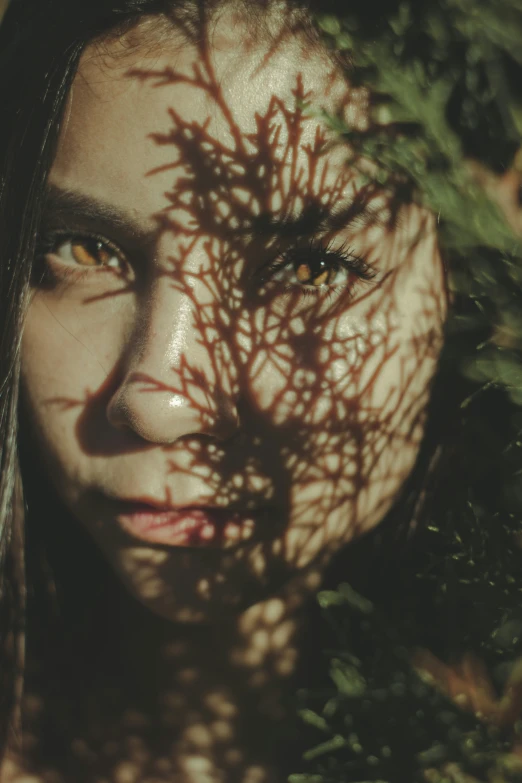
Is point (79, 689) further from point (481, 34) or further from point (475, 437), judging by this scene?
point (481, 34)

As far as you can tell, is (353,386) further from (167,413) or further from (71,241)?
(71,241)

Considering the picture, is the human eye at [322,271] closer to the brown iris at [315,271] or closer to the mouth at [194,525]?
the brown iris at [315,271]

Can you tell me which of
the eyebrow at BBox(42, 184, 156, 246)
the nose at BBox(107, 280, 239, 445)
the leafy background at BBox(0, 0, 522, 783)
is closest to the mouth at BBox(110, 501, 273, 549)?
the nose at BBox(107, 280, 239, 445)

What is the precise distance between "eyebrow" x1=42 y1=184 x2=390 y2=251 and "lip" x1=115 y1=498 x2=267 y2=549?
0.31 m

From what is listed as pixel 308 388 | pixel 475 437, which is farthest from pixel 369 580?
pixel 308 388

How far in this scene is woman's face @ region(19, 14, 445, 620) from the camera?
778mm

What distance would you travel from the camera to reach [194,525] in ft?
2.84

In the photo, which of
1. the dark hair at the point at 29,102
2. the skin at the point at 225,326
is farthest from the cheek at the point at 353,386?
the dark hair at the point at 29,102

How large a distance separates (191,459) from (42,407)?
0.76ft

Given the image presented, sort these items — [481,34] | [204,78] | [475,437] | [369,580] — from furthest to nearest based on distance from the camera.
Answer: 1. [369,580]
2. [475,437]
3. [204,78]
4. [481,34]

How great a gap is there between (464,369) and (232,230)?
291 millimetres

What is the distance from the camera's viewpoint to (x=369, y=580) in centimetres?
108

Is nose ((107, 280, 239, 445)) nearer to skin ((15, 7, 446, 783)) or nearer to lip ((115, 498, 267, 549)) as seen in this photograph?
skin ((15, 7, 446, 783))

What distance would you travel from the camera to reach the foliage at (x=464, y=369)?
0.52 m
